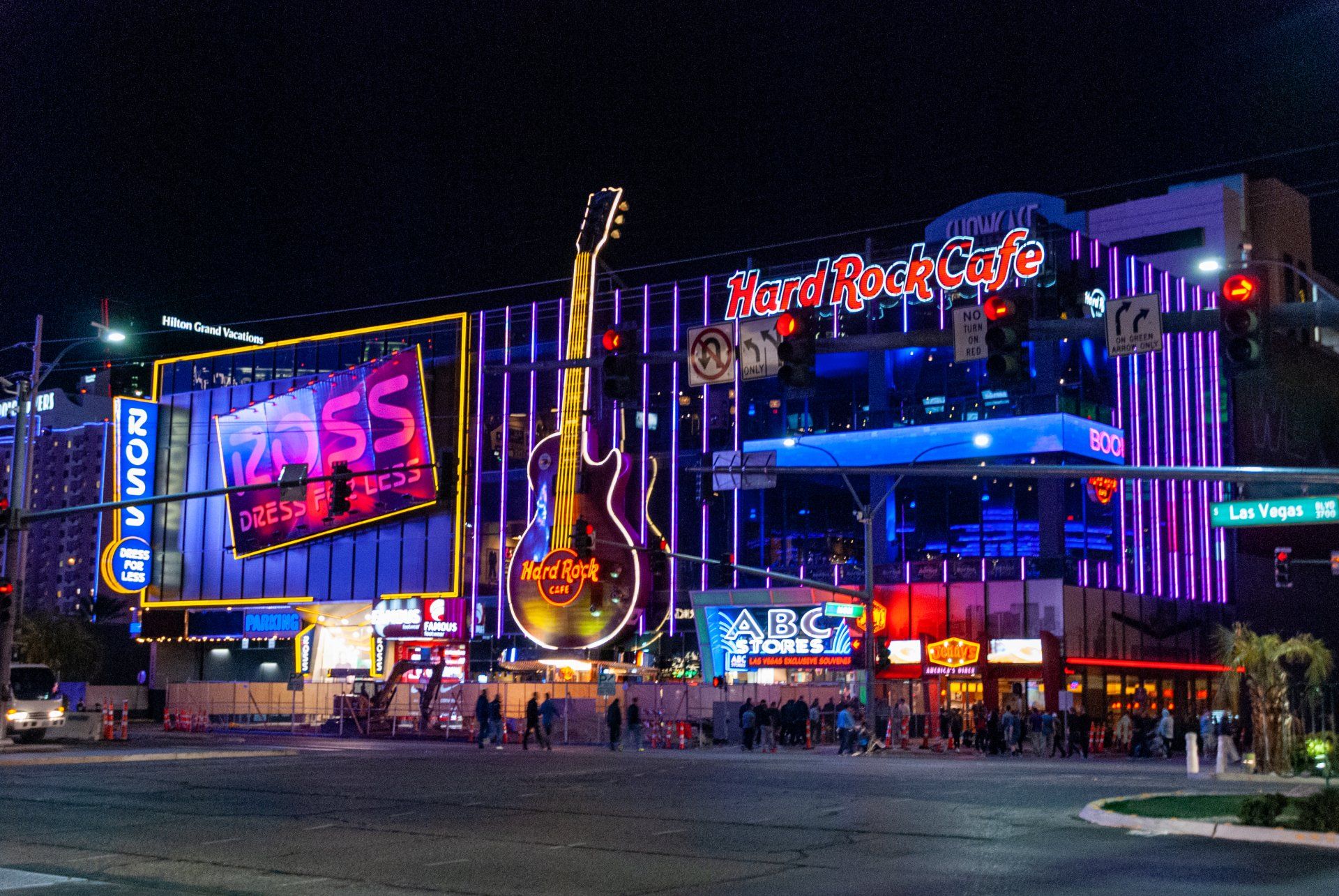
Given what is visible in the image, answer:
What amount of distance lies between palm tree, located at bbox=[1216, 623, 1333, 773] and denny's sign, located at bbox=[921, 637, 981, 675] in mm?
20203

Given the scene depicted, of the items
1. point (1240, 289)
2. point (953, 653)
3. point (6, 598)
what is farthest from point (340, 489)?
point (953, 653)

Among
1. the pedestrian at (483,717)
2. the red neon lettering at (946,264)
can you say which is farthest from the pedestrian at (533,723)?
the red neon lettering at (946,264)

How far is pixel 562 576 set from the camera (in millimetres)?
57656

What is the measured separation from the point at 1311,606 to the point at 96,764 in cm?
5758

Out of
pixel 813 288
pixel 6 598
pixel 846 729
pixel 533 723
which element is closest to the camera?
pixel 6 598

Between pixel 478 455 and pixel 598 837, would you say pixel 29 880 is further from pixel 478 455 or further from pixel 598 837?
pixel 478 455

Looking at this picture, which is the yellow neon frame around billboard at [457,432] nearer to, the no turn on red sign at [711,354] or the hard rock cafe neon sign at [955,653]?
the hard rock cafe neon sign at [955,653]

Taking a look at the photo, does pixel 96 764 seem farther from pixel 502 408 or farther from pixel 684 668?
pixel 502 408

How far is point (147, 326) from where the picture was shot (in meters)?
160

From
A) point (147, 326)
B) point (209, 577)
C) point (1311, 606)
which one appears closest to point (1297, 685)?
point (1311, 606)

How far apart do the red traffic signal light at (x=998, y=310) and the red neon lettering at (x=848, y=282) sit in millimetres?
39663

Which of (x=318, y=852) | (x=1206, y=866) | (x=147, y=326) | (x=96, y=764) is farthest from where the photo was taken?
(x=147, y=326)

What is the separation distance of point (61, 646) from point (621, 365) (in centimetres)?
7011

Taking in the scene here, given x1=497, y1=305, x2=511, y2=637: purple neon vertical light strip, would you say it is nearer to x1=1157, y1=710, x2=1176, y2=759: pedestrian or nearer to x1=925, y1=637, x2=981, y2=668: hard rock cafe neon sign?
x1=925, y1=637, x2=981, y2=668: hard rock cafe neon sign
